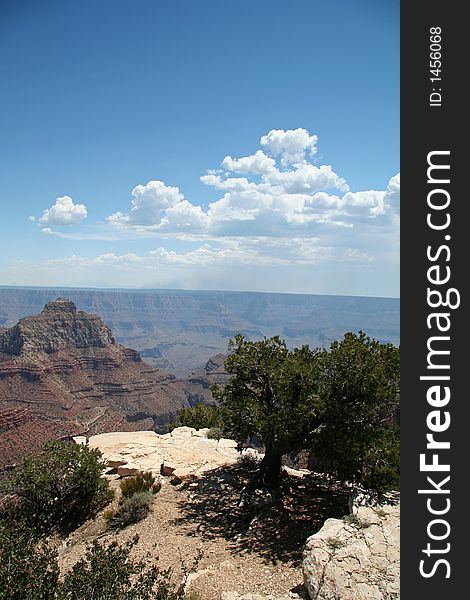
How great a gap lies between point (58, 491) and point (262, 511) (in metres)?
6.77

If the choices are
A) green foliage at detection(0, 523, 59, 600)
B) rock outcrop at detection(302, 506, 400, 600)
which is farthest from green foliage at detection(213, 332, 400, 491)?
green foliage at detection(0, 523, 59, 600)

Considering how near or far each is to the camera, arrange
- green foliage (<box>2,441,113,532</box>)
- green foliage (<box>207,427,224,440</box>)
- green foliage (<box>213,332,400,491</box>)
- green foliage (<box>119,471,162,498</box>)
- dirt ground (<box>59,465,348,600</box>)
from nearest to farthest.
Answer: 1. dirt ground (<box>59,465,348,600</box>)
2. green foliage (<box>213,332,400,491</box>)
3. green foliage (<box>2,441,113,532</box>)
4. green foliage (<box>119,471,162,498</box>)
5. green foliage (<box>207,427,224,440</box>)

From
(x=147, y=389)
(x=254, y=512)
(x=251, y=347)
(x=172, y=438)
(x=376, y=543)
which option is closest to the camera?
(x=376, y=543)

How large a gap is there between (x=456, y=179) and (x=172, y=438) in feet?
61.0

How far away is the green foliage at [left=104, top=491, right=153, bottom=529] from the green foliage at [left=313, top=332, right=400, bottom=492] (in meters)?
5.57

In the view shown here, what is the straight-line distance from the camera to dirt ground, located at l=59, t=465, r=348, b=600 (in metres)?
8.76

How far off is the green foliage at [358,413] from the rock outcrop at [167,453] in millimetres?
5921

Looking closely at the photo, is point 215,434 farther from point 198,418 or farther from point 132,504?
point 132,504

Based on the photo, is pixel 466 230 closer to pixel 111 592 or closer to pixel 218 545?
pixel 111 592

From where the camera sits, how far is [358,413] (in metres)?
12.1

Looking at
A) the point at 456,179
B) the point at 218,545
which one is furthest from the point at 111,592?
the point at 456,179

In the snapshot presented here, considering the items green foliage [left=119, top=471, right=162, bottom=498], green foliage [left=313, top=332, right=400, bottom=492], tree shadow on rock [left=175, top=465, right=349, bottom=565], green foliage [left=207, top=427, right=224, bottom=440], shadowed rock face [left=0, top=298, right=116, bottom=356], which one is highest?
green foliage [left=313, top=332, right=400, bottom=492]

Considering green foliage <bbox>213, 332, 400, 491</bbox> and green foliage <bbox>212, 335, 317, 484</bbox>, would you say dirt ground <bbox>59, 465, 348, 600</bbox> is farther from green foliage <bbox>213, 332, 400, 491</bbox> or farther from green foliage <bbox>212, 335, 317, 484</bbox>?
green foliage <bbox>212, 335, 317, 484</bbox>

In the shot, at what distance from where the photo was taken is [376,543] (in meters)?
8.20
